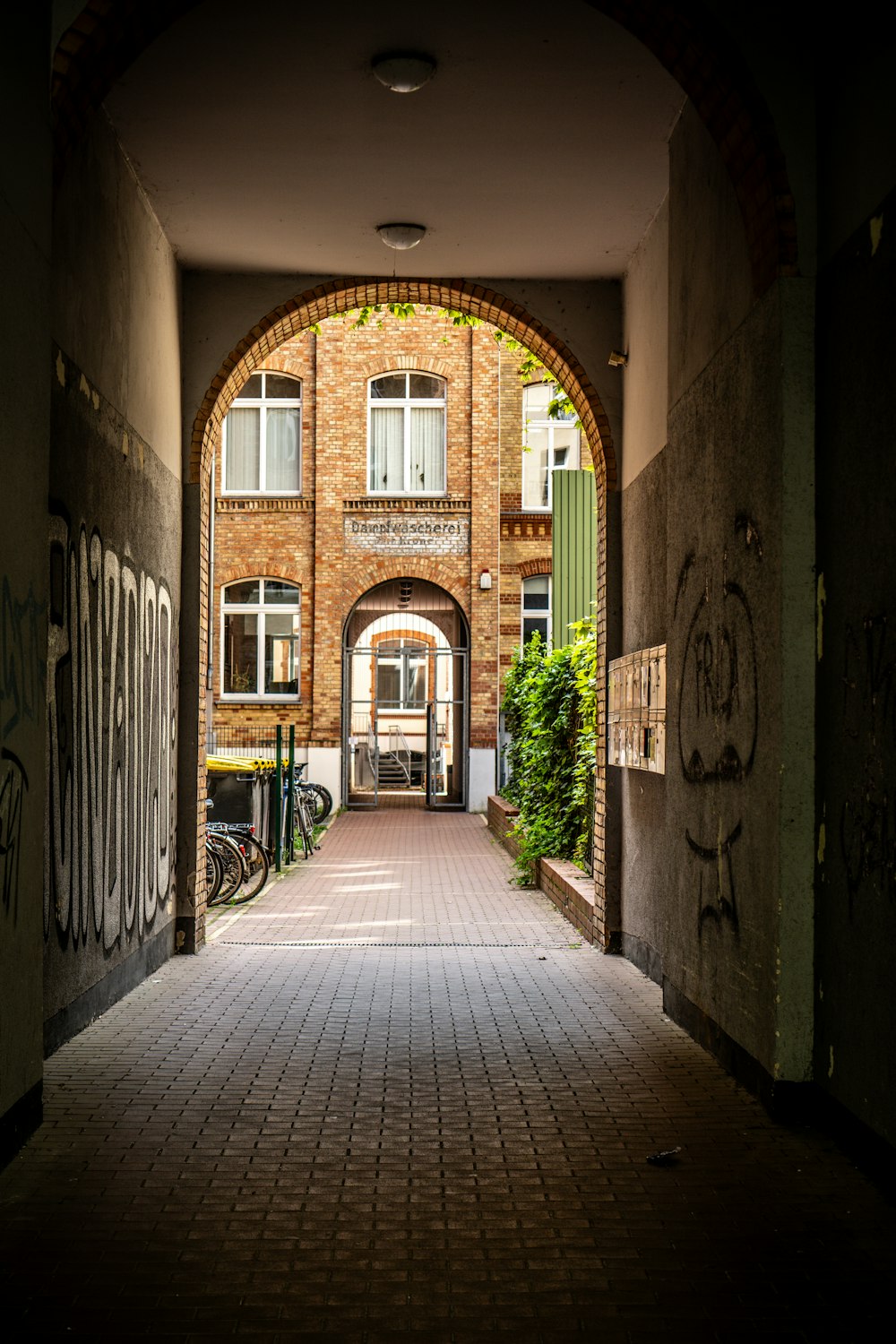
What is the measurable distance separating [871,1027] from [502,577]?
21.0 m

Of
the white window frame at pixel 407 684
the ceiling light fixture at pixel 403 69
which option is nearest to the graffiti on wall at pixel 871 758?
the ceiling light fixture at pixel 403 69

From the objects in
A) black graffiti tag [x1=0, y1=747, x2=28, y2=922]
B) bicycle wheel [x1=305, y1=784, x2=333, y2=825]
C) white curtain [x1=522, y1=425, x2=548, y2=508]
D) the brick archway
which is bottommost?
bicycle wheel [x1=305, y1=784, x2=333, y2=825]

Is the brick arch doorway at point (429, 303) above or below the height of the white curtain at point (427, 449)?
below

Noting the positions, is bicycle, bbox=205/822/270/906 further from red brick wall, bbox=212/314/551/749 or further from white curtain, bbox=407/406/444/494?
white curtain, bbox=407/406/444/494

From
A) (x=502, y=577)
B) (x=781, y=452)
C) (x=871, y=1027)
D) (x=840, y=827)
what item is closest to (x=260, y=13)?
(x=781, y=452)

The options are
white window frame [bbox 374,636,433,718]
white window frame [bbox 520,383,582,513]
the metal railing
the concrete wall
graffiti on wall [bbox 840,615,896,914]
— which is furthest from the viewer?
white window frame [bbox 374,636,433,718]

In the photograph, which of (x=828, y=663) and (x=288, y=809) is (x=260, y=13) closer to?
(x=828, y=663)

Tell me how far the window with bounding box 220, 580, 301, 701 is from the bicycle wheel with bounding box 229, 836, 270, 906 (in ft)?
41.3

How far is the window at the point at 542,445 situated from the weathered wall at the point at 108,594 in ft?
53.6

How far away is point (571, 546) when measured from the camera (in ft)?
51.1

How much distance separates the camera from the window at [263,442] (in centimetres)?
2495

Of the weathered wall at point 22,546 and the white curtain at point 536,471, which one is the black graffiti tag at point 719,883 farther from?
the white curtain at point 536,471

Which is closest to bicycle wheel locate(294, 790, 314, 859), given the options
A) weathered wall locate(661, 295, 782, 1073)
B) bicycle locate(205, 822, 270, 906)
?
bicycle locate(205, 822, 270, 906)

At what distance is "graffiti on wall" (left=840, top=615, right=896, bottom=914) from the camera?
4.33 meters
